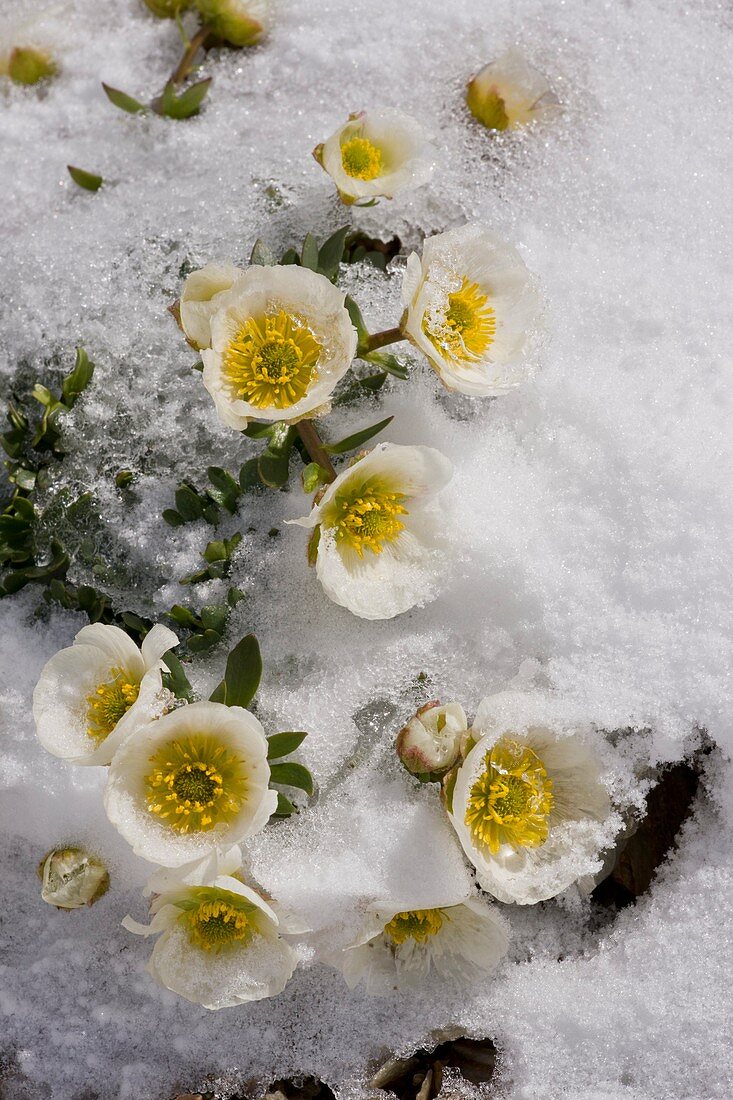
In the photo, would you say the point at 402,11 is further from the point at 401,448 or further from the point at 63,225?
the point at 401,448

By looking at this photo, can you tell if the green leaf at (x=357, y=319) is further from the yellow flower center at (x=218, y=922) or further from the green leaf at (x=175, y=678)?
the yellow flower center at (x=218, y=922)

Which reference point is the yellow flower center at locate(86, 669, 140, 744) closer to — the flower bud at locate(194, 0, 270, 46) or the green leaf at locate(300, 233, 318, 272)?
the green leaf at locate(300, 233, 318, 272)

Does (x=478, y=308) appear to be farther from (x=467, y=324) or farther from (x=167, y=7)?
(x=167, y=7)

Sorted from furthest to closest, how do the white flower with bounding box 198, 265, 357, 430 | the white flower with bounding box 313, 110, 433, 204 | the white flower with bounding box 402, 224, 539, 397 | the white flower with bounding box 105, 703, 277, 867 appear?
the white flower with bounding box 313, 110, 433, 204, the white flower with bounding box 402, 224, 539, 397, the white flower with bounding box 198, 265, 357, 430, the white flower with bounding box 105, 703, 277, 867

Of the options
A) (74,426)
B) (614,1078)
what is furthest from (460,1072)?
(74,426)

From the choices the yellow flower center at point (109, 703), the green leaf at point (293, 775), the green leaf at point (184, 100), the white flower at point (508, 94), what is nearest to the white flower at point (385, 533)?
the green leaf at point (293, 775)

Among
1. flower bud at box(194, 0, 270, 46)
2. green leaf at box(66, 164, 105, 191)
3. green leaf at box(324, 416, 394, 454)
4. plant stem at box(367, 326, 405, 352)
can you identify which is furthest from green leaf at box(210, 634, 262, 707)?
flower bud at box(194, 0, 270, 46)
